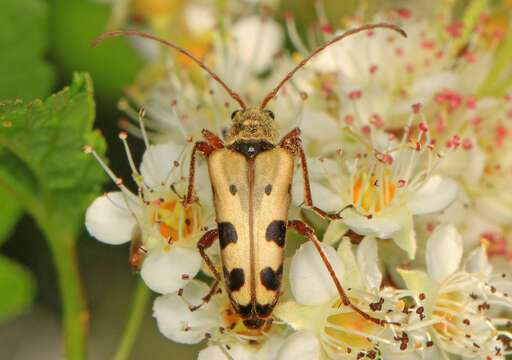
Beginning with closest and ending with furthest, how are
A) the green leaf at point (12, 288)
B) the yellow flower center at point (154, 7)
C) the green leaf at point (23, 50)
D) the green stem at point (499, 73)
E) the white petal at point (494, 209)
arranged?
the white petal at point (494, 209) < the green stem at point (499, 73) < the green leaf at point (23, 50) < the green leaf at point (12, 288) < the yellow flower center at point (154, 7)

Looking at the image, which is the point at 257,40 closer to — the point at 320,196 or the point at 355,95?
the point at 355,95

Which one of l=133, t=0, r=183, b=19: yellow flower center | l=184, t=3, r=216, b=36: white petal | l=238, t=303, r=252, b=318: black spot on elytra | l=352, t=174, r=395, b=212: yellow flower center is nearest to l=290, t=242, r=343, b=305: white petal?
l=238, t=303, r=252, b=318: black spot on elytra

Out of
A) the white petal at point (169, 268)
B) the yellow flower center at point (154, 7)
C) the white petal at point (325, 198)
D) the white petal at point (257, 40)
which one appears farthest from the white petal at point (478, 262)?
the yellow flower center at point (154, 7)

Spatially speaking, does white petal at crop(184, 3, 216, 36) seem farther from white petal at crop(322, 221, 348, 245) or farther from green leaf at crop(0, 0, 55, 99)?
white petal at crop(322, 221, 348, 245)

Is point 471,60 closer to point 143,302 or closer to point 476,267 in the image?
point 476,267

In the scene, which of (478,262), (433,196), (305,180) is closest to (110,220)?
(305,180)

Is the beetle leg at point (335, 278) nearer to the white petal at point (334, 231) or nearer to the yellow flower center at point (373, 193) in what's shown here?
the white petal at point (334, 231)

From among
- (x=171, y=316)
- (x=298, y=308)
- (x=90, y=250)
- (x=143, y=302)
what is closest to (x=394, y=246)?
(x=298, y=308)
